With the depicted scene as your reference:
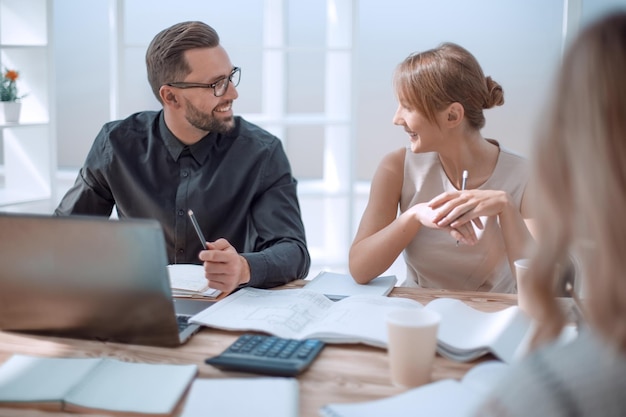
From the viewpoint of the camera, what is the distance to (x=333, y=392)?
3.59 ft

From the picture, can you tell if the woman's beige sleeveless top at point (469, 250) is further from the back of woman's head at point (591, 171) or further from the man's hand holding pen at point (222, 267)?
the back of woman's head at point (591, 171)

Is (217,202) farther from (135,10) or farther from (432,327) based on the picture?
(135,10)

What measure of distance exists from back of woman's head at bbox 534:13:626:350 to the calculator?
51cm

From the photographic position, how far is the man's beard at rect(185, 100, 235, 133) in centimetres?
211

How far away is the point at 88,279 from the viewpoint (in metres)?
1.26

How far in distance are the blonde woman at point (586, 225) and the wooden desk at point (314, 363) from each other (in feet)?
1.26

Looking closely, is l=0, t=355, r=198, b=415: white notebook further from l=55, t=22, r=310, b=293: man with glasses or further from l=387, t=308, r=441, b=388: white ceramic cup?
l=55, t=22, r=310, b=293: man with glasses

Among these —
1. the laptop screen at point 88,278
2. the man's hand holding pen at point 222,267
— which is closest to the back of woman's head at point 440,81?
the man's hand holding pen at point 222,267

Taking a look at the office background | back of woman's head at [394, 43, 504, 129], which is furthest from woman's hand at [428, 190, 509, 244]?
the office background

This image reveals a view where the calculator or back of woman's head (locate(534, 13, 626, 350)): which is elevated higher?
back of woman's head (locate(534, 13, 626, 350))

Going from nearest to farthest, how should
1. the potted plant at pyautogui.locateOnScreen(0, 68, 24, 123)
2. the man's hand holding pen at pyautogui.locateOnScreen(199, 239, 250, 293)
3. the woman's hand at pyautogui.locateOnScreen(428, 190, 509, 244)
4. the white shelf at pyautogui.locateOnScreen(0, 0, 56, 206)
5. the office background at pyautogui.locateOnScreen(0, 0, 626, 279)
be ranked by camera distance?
the man's hand holding pen at pyautogui.locateOnScreen(199, 239, 250, 293)
the woman's hand at pyautogui.locateOnScreen(428, 190, 509, 244)
the potted plant at pyautogui.locateOnScreen(0, 68, 24, 123)
the white shelf at pyautogui.locateOnScreen(0, 0, 56, 206)
the office background at pyautogui.locateOnScreen(0, 0, 626, 279)

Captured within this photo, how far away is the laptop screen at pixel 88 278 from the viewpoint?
3.99ft

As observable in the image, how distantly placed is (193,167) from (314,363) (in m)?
1.02

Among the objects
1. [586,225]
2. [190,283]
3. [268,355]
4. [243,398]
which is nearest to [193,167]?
[190,283]
